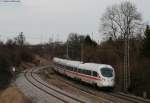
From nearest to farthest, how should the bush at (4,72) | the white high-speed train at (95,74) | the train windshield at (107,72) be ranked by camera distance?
the white high-speed train at (95,74) → the train windshield at (107,72) → the bush at (4,72)

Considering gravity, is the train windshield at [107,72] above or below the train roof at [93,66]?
below

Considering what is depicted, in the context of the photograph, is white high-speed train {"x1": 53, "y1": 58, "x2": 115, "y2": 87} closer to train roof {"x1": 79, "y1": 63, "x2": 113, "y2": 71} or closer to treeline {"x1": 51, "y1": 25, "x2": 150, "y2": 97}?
train roof {"x1": 79, "y1": 63, "x2": 113, "y2": 71}

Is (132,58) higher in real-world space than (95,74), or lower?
higher

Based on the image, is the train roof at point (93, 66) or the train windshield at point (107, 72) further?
the train roof at point (93, 66)

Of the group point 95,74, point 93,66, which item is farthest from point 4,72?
point 95,74

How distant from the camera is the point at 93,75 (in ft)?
155

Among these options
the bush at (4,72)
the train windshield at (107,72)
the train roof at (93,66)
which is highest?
the train roof at (93,66)

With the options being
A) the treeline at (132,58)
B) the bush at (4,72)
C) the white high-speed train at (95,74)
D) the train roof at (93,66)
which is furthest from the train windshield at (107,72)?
the bush at (4,72)

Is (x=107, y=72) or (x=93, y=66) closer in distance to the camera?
(x=107, y=72)

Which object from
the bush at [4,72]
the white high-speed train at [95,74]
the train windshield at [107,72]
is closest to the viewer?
the white high-speed train at [95,74]

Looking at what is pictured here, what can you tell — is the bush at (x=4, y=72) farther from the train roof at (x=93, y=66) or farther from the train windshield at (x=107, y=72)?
the train windshield at (x=107, y=72)

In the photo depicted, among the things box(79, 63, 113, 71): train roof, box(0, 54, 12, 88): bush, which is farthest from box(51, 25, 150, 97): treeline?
box(0, 54, 12, 88): bush

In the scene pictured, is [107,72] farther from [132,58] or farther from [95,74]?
[132,58]

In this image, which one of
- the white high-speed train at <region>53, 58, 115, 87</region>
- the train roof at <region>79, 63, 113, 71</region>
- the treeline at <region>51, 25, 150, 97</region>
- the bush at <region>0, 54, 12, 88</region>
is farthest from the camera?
the bush at <region>0, 54, 12, 88</region>
